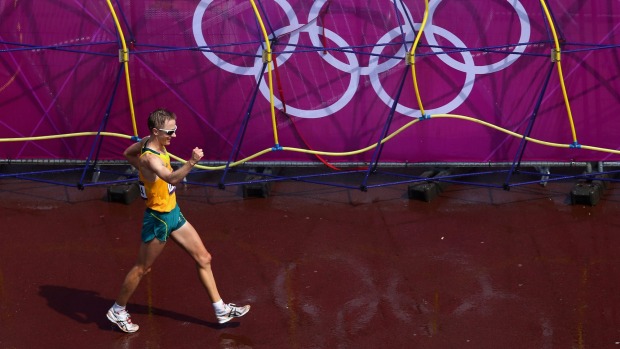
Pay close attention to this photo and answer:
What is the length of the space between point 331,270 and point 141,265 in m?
1.92

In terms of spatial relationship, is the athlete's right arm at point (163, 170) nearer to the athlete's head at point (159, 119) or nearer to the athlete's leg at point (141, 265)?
the athlete's head at point (159, 119)

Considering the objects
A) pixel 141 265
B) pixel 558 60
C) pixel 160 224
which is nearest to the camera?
pixel 160 224

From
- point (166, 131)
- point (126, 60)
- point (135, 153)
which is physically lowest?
point (135, 153)

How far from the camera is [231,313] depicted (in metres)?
7.70

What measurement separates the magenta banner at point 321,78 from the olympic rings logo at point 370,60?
15 mm

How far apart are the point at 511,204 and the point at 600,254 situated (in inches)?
61.0

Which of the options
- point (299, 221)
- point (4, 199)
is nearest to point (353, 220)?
point (299, 221)

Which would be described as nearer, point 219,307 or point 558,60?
point 219,307

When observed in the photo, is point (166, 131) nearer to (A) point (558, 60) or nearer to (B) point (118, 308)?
(B) point (118, 308)

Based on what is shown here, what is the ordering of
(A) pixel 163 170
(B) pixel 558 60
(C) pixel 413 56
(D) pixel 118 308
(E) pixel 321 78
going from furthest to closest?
1. (E) pixel 321 78
2. (C) pixel 413 56
3. (B) pixel 558 60
4. (D) pixel 118 308
5. (A) pixel 163 170

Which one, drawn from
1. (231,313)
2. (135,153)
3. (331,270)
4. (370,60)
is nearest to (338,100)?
(370,60)

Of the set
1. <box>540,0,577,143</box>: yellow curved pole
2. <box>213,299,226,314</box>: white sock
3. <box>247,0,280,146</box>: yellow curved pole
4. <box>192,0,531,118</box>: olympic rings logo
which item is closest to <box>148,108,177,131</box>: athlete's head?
<box>213,299,226,314</box>: white sock

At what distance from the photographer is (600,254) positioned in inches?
353

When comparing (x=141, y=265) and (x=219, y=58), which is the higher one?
(x=219, y=58)
